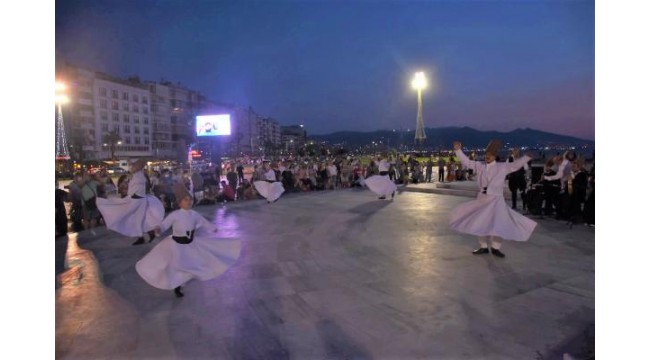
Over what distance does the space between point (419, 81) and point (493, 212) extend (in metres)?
21.5

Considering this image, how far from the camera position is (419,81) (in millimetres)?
27203

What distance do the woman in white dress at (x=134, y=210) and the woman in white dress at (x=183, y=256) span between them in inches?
151

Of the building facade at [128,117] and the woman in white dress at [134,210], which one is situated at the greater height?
the building facade at [128,117]

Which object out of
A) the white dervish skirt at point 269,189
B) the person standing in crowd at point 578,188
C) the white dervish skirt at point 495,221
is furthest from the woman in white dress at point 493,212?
the white dervish skirt at point 269,189

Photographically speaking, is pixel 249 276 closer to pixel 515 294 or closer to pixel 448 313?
pixel 448 313

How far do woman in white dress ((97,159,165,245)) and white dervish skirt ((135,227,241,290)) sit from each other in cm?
387

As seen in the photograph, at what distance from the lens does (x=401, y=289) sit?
570 centimetres

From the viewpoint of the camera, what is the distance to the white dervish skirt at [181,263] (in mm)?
5414

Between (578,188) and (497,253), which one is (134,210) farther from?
(578,188)

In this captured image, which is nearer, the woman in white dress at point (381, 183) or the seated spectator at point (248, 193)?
the woman in white dress at point (381, 183)

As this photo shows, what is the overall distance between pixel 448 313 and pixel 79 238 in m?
9.43

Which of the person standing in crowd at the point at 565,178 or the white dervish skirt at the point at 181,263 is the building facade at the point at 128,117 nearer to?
the person standing in crowd at the point at 565,178

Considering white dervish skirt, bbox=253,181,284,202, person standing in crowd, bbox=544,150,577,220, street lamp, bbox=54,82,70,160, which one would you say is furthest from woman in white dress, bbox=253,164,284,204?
street lamp, bbox=54,82,70,160
